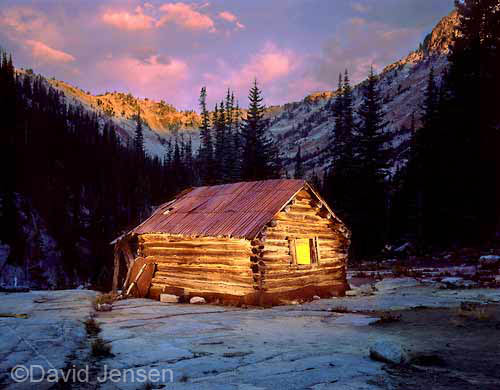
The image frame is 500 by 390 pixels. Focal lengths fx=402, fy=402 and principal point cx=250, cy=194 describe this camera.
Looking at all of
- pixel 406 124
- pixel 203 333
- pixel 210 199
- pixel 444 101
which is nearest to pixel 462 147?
pixel 444 101

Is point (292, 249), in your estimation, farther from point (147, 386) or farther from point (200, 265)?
point (147, 386)

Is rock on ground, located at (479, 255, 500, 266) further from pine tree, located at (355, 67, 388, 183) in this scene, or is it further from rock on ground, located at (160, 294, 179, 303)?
pine tree, located at (355, 67, 388, 183)

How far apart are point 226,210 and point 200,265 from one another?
2518mm

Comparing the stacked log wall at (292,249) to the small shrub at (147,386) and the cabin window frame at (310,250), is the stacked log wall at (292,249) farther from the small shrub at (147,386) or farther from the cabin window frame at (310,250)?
the small shrub at (147,386)

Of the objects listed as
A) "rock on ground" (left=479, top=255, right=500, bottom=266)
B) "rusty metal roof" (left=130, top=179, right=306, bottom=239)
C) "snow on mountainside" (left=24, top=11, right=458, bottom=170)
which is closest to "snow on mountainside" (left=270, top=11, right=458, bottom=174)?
"snow on mountainside" (left=24, top=11, right=458, bottom=170)

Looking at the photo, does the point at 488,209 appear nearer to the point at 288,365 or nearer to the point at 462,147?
the point at 462,147

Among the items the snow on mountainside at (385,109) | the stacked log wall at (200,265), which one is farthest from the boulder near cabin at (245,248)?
the snow on mountainside at (385,109)

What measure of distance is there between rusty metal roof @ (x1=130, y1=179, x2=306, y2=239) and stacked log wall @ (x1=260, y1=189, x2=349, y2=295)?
521 millimetres

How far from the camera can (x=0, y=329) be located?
909 centimetres

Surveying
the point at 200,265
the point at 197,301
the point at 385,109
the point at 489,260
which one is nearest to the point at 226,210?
the point at 200,265

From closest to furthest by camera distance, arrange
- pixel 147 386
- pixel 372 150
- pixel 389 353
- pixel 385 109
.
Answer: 1. pixel 147 386
2. pixel 389 353
3. pixel 372 150
4. pixel 385 109

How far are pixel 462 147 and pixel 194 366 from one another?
99.4 ft

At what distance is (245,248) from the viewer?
48.8 ft

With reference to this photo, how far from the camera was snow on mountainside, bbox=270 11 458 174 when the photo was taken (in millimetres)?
120375
